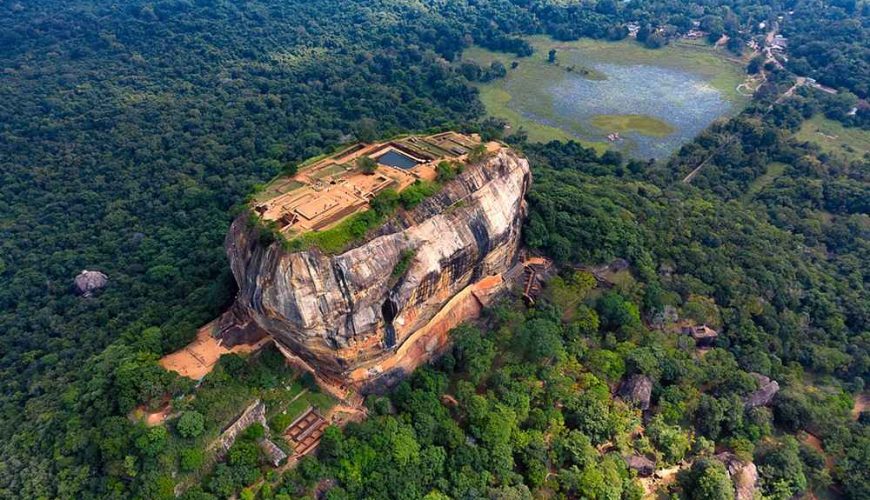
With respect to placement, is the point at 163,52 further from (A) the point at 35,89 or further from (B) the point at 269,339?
(B) the point at 269,339

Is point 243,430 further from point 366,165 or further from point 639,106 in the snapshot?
point 639,106

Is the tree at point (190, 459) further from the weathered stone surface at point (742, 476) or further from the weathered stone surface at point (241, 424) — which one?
the weathered stone surface at point (742, 476)

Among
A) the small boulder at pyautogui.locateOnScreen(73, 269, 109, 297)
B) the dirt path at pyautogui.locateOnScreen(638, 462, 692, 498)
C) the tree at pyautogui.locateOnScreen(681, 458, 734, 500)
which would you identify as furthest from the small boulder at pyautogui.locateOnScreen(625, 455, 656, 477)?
the small boulder at pyautogui.locateOnScreen(73, 269, 109, 297)

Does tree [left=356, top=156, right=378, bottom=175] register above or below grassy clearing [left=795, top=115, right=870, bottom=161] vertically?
above

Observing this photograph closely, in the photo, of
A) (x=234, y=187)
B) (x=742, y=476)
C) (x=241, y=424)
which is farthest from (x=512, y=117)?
(x=241, y=424)

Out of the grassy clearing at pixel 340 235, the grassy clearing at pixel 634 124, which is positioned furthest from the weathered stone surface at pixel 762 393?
the grassy clearing at pixel 634 124

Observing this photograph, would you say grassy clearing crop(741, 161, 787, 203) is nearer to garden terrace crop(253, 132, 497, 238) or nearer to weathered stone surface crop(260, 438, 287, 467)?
garden terrace crop(253, 132, 497, 238)
